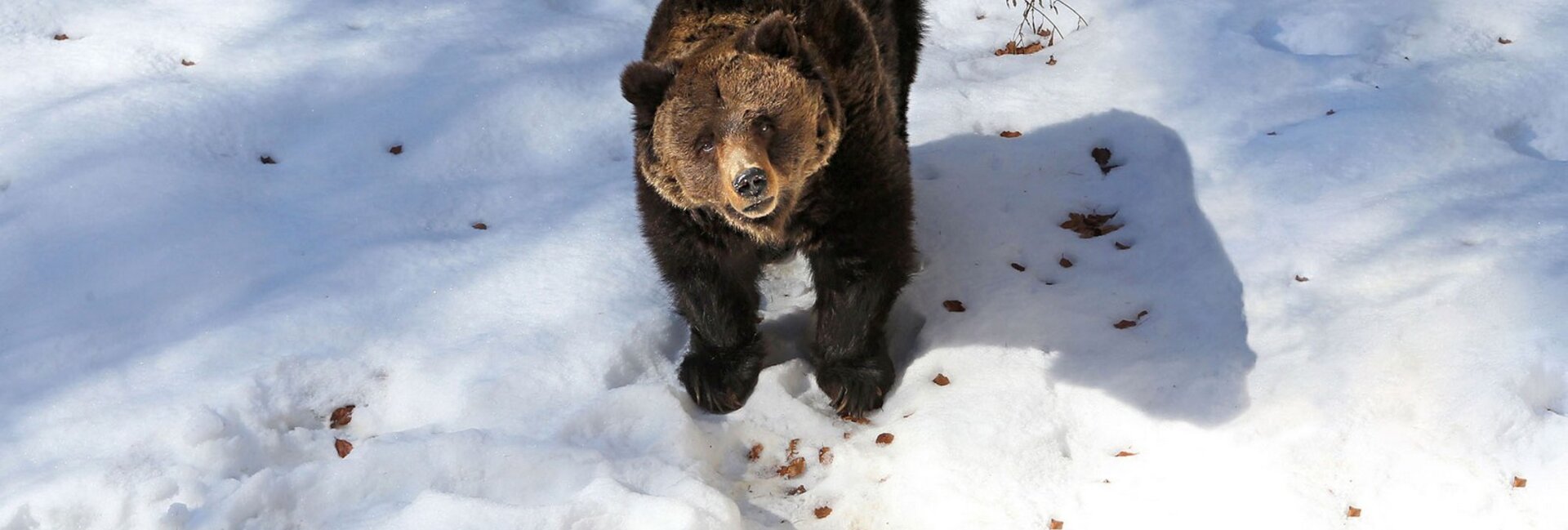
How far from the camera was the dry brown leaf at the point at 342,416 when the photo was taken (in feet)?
14.6

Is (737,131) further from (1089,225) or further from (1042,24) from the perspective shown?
(1042,24)

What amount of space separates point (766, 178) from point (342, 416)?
189cm

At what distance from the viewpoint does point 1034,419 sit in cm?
429

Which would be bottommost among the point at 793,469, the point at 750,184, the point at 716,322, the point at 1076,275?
the point at 793,469

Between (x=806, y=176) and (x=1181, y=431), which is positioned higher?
(x=806, y=176)

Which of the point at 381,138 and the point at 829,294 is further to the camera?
the point at 381,138

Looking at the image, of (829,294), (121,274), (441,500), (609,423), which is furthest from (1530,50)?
(121,274)

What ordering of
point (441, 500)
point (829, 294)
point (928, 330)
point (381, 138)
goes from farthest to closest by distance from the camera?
point (381, 138) → point (928, 330) → point (829, 294) → point (441, 500)

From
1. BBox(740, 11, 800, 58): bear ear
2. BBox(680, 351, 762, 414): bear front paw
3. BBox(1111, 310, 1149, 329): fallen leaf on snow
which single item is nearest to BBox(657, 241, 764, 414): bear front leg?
BBox(680, 351, 762, 414): bear front paw

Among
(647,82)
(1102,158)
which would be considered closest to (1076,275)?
(1102,158)

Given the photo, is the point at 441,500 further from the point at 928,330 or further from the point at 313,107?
the point at 313,107

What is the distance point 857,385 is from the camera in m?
4.55

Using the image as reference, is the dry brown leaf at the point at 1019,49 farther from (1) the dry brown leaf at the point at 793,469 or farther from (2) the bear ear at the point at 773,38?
(1) the dry brown leaf at the point at 793,469

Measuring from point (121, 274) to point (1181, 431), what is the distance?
Result: 417 centimetres
